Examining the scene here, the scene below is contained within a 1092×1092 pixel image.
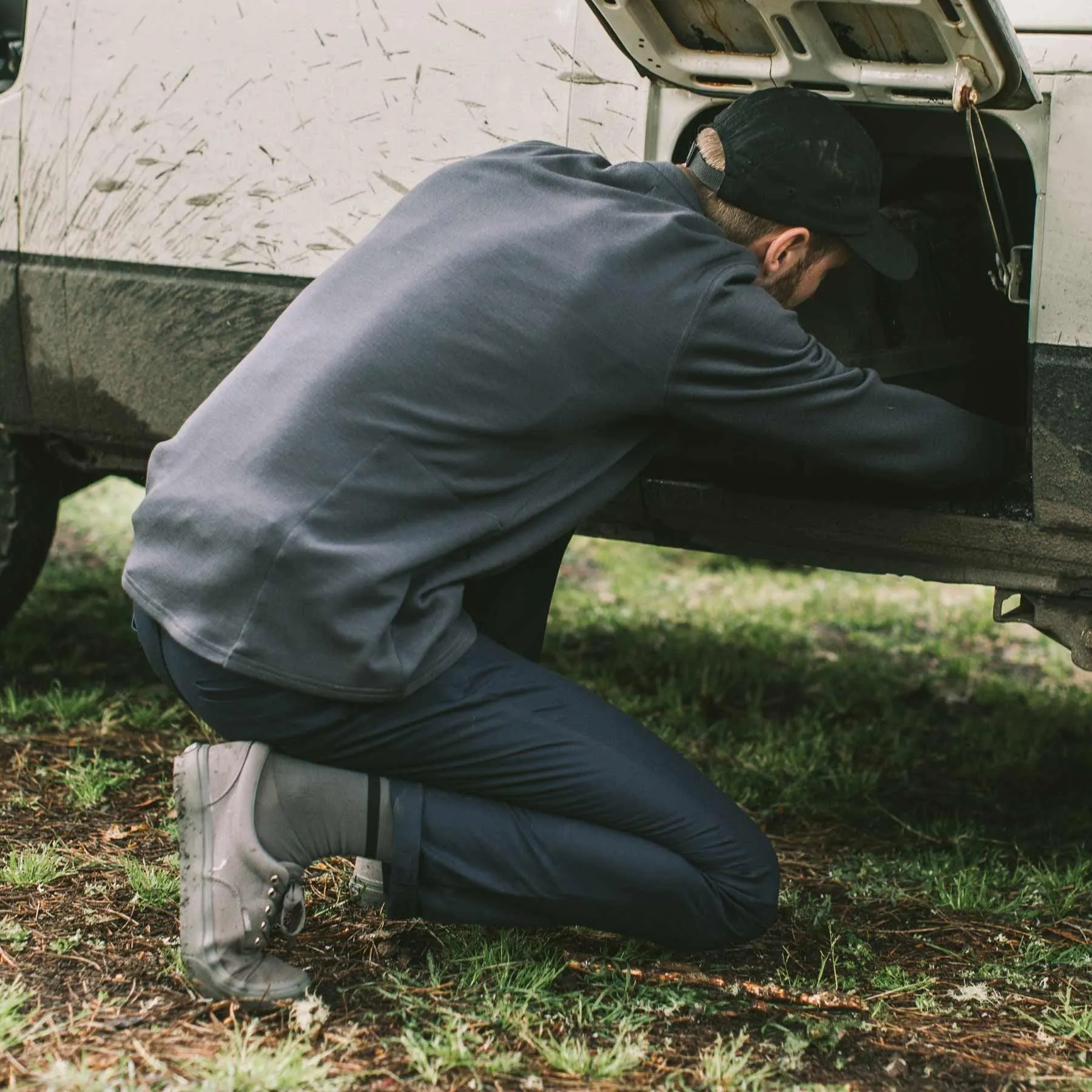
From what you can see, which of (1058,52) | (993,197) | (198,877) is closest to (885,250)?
(1058,52)

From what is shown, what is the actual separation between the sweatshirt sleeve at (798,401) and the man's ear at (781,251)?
0.14 m

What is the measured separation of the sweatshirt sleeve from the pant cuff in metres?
0.72

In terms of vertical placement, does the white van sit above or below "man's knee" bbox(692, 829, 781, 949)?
above

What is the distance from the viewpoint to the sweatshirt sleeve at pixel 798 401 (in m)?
2.28

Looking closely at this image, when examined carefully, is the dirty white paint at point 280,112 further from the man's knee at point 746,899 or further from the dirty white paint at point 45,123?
the man's knee at point 746,899

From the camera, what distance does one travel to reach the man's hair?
8.05 ft

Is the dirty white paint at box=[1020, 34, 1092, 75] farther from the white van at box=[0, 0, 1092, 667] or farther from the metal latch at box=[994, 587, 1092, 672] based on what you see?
the metal latch at box=[994, 587, 1092, 672]

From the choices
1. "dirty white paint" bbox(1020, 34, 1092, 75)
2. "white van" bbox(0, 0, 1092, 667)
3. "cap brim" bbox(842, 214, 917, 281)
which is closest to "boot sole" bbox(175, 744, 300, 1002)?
"white van" bbox(0, 0, 1092, 667)

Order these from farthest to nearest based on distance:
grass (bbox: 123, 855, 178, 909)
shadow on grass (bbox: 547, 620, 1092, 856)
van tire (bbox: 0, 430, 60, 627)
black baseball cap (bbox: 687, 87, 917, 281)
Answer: van tire (bbox: 0, 430, 60, 627) < shadow on grass (bbox: 547, 620, 1092, 856) < grass (bbox: 123, 855, 178, 909) < black baseball cap (bbox: 687, 87, 917, 281)

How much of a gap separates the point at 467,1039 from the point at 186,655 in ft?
2.36

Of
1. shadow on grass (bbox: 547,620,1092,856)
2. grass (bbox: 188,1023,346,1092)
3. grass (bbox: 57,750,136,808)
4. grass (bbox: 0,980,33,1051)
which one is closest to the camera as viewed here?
grass (bbox: 188,1023,346,1092)

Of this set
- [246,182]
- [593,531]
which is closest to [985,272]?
[593,531]

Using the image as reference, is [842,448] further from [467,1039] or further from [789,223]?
[467,1039]

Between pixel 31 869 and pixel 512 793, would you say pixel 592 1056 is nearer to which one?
pixel 512 793
